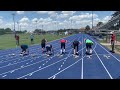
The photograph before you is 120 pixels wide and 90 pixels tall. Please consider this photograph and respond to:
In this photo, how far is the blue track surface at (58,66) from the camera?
10451 mm

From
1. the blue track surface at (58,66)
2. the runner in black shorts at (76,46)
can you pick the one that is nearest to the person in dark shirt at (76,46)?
the runner in black shorts at (76,46)

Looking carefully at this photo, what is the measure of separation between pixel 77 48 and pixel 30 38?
2706 mm

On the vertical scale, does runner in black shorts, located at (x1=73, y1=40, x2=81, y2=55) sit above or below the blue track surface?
above

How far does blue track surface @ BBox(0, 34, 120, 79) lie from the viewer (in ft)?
34.3

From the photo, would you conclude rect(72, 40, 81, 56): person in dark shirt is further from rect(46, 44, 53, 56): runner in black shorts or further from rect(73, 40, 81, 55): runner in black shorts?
rect(46, 44, 53, 56): runner in black shorts

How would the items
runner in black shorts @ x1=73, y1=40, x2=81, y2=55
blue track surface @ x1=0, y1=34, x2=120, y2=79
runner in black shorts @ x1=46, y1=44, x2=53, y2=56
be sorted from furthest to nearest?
runner in black shorts @ x1=73, y1=40, x2=81, y2=55
runner in black shorts @ x1=46, y1=44, x2=53, y2=56
blue track surface @ x1=0, y1=34, x2=120, y2=79

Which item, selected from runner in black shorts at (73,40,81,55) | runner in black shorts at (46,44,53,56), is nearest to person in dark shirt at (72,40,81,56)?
runner in black shorts at (73,40,81,55)

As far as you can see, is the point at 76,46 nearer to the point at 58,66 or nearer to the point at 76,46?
the point at 76,46

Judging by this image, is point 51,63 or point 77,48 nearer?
point 51,63

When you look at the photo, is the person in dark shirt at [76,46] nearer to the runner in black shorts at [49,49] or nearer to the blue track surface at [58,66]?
the blue track surface at [58,66]

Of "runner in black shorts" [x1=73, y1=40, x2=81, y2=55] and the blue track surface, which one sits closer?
the blue track surface

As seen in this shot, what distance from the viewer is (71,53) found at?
15234 mm
